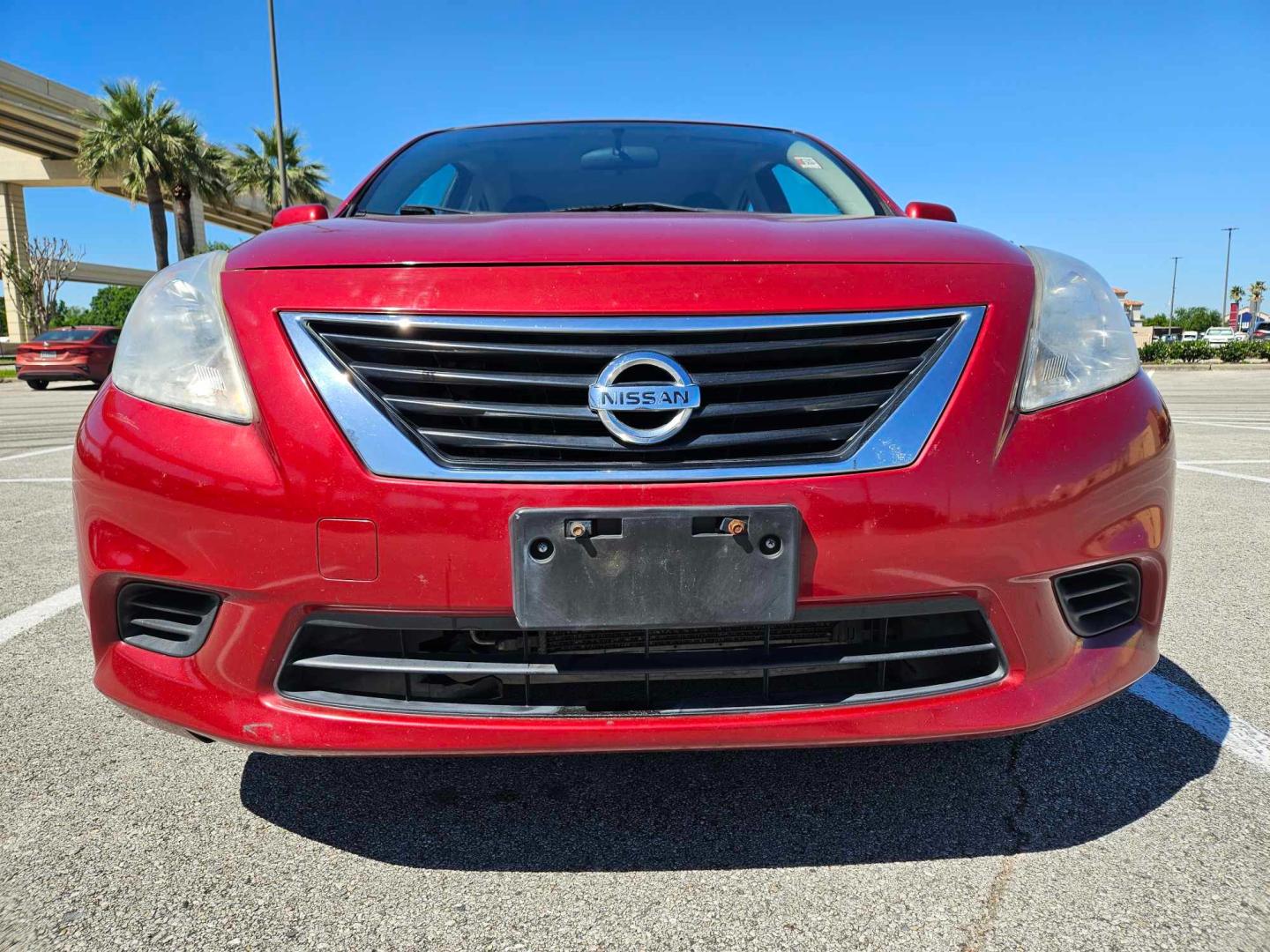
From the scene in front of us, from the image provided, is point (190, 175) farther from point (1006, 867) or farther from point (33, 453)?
point (1006, 867)

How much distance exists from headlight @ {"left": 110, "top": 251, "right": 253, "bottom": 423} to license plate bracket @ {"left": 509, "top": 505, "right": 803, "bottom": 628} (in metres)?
0.51

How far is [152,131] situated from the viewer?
2691cm

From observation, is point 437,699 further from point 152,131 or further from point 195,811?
point 152,131

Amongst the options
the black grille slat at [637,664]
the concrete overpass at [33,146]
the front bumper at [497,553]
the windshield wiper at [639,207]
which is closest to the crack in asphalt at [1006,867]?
the front bumper at [497,553]

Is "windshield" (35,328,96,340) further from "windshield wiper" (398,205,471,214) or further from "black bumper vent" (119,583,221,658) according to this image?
"black bumper vent" (119,583,221,658)

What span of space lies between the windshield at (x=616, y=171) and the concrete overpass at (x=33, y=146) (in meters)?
31.2

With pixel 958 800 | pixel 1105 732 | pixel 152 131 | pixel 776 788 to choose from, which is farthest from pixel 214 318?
pixel 152 131

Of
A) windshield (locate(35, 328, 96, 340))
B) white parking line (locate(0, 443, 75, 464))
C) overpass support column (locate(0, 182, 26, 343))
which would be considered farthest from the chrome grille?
overpass support column (locate(0, 182, 26, 343))

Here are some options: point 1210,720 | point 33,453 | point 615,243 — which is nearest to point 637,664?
point 615,243

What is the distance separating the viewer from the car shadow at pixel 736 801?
1.57m

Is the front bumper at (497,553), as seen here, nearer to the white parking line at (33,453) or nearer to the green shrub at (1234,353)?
the white parking line at (33,453)

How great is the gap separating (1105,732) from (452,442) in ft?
5.11

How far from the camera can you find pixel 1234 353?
100ft

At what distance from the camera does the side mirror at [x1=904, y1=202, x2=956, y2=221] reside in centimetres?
232
